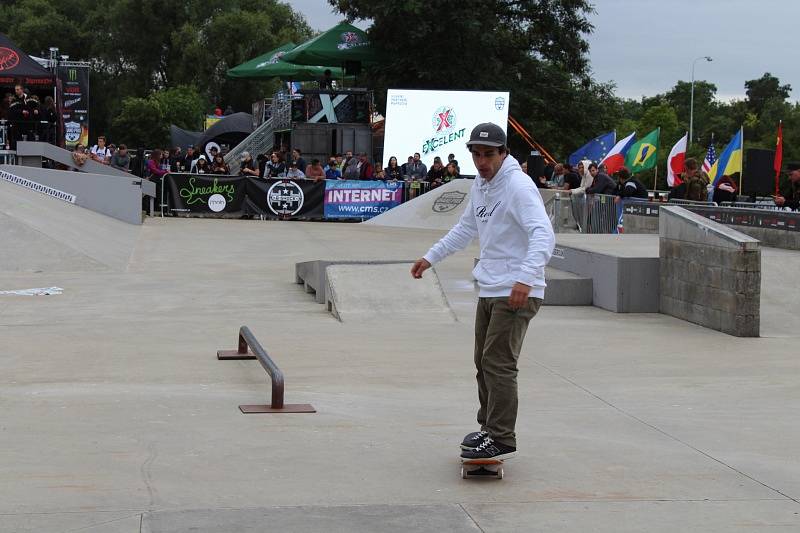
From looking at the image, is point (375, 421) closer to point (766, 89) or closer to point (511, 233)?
point (511, 233)

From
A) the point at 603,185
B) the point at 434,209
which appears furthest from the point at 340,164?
the point at 603,185

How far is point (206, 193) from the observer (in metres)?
28.5

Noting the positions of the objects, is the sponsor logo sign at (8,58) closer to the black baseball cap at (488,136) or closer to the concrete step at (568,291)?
the concrete step at (568,291)

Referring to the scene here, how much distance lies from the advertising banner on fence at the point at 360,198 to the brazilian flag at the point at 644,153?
277 inches

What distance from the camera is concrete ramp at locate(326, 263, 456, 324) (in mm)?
11547

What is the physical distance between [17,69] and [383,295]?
2195cm

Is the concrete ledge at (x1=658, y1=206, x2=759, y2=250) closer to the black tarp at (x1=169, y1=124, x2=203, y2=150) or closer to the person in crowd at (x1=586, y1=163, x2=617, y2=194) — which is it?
the person in crowd at (x1=586, y1=163, x2=617, y2=194)

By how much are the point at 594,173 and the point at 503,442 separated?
18.6 metres

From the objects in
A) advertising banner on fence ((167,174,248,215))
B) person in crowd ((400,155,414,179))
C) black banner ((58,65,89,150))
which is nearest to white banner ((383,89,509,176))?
person in crowd ((400,155,414,179))

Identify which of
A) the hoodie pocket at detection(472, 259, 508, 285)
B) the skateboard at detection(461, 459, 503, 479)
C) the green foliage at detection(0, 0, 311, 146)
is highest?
the green foliage at detection(0, 0, 311, 146)

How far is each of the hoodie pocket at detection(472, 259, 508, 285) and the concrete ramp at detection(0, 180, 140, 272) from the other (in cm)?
1197

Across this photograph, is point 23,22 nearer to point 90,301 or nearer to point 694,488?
point 90,301

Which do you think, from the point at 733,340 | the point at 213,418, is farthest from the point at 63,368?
the point at 733,340

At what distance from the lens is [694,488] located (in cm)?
537
